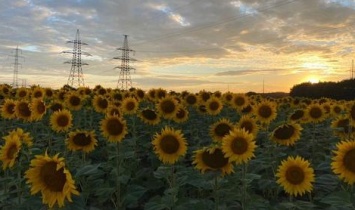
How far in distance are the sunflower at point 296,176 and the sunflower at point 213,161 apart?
0.64 meters

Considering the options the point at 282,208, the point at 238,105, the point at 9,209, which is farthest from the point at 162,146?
the point at 238,105

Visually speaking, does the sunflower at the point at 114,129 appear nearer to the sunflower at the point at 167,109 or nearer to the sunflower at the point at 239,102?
the sunflower at the point at 167,109

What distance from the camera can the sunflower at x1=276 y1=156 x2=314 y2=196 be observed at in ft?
18.5

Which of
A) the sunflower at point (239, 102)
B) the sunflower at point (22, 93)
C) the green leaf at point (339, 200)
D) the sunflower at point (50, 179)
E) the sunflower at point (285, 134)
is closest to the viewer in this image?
the sunflower at point (50, 179)

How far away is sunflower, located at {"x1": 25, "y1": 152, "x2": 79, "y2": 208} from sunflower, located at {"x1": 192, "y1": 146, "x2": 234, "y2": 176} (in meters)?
1.86

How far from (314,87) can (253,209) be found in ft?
156

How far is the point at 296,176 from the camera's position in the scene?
5680 millimetres

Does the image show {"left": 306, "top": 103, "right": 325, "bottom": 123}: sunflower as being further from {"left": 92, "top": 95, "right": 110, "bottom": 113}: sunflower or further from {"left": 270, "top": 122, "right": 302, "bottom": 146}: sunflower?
{"left": 92, "top": 95, "right": 110, "bottom": 113}: sunflower

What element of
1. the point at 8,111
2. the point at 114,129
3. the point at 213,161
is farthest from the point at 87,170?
the point at 8,111

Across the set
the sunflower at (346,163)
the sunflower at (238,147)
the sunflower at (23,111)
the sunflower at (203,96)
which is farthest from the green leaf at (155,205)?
the sunflower at (203,96)

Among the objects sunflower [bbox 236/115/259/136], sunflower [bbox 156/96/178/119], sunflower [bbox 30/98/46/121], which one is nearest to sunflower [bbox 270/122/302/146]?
sunflower [bbox 236/115/259/136]

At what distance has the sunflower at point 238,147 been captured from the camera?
5754 mm

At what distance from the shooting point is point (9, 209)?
6.38 meters

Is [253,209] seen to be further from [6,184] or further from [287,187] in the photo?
[6,184]
